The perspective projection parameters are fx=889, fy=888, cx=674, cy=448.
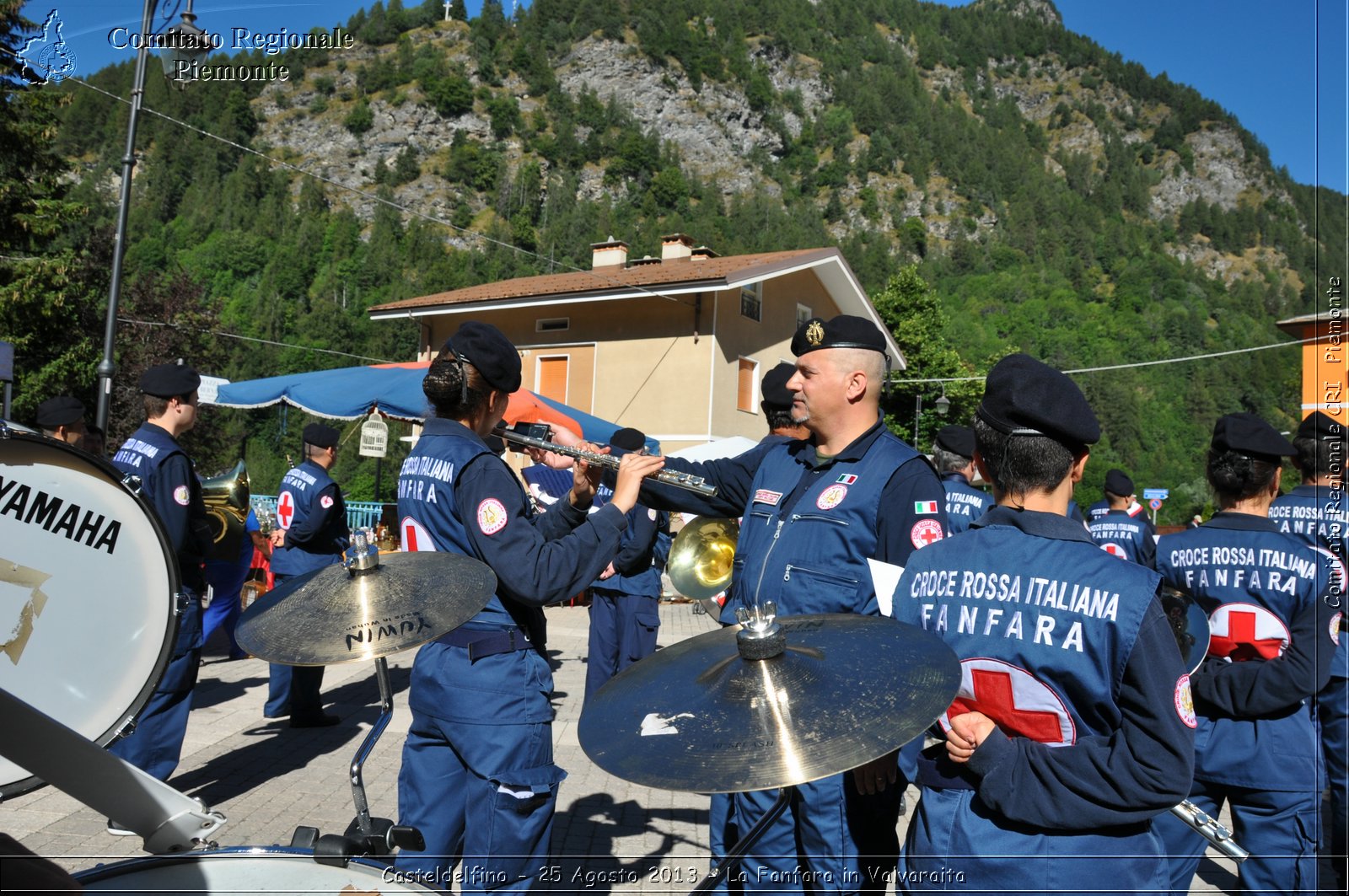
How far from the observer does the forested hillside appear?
16078 mm

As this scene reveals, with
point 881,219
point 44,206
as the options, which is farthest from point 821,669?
point 881,219

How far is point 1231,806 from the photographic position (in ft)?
11.1

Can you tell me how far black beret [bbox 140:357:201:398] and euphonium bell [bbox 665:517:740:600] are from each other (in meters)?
2.84

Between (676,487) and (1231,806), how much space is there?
2446 millimetres

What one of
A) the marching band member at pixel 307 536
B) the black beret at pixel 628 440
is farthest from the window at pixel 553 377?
the black beret at pixel 628 440

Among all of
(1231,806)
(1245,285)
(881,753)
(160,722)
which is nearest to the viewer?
(881,753)

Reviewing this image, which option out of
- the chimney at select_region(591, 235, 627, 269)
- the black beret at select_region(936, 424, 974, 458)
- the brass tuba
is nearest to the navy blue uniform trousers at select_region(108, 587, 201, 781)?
the brass tuba

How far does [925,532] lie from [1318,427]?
9.34 feet

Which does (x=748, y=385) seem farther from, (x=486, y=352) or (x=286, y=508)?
(x=486, y=352)

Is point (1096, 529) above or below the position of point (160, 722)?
above

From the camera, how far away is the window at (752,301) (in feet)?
82.0

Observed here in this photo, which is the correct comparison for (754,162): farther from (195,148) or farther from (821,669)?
(821,669)

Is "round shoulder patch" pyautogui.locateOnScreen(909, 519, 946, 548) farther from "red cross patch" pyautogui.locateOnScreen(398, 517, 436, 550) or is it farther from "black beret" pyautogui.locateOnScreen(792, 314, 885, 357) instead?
"red cross patch" pyautogui.locateOnScreen(398, 517, 436, 550)

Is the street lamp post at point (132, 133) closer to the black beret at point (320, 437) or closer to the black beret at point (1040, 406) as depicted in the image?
the black beret at point (320, 437)
